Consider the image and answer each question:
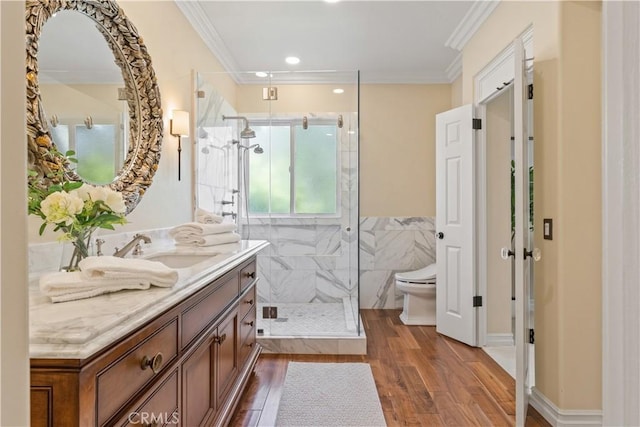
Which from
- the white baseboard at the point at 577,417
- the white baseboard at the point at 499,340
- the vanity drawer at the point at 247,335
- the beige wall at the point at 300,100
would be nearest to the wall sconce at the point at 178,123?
the beige wall at the point at 300,100

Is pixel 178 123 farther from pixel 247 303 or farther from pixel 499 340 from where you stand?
pixel 499 340

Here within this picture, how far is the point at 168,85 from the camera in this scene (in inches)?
106

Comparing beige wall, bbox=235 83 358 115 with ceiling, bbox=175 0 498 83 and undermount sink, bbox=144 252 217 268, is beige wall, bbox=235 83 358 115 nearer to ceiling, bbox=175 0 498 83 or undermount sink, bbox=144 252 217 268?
ceiling, bbox=175 0 498 83

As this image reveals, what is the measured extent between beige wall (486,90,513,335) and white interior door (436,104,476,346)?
6.4 inches

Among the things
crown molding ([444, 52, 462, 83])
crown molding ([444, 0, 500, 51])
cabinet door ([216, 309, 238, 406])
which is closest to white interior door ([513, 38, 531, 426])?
crown molding ([444, 0, 500, 51])

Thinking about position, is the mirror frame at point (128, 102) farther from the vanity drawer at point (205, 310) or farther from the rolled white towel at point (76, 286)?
the vanity drawer at point (205, 310)

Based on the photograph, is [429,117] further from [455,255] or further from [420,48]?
[455,255]

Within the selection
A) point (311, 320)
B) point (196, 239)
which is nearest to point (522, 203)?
point (196, 239)

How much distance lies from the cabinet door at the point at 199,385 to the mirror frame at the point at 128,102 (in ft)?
2.93

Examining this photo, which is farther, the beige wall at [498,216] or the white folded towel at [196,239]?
the beige wall at [498,216]

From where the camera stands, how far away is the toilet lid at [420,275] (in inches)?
158

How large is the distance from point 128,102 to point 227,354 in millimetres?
1462

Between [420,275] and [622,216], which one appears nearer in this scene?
[622,216]

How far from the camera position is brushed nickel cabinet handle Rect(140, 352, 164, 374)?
1023mm
